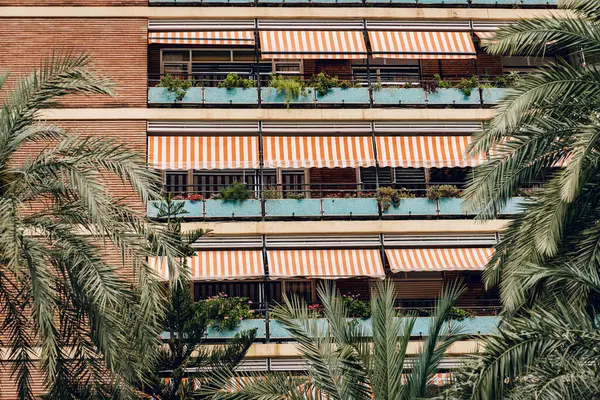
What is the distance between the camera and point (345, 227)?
30422 millimetres

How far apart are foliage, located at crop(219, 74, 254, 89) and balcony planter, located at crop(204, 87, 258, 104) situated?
119mm

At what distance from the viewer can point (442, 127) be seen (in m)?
32.0

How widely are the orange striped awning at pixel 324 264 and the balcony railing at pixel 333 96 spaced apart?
4583 millimetres

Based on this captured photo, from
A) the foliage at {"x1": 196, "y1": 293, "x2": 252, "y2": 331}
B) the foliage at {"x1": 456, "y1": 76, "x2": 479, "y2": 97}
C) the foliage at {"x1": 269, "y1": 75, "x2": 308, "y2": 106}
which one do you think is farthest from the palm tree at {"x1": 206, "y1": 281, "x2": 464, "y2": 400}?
the foliage at {"x1": 456, "y1": 76, "x2": 479, "y2": 97}

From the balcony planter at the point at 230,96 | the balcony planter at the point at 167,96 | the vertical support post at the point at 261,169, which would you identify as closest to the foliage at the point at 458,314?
the vertical support post at the point at 261,169

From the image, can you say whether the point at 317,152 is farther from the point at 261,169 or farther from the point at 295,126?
the point at 261,169

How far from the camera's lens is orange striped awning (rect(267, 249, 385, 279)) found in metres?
29.8

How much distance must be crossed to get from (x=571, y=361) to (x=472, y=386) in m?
1.58

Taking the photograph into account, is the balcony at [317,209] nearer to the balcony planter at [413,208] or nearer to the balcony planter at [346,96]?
the balcony planter at [413,208]

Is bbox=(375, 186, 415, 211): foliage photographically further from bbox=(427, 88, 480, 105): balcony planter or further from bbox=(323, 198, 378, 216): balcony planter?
bbox=(427, 88, 480, 105): balcony planter

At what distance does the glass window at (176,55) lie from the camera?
109 ft

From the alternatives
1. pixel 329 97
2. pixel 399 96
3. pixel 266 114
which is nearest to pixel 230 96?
pixel 266 114

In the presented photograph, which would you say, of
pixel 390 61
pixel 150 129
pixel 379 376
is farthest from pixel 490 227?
pixel 379 376

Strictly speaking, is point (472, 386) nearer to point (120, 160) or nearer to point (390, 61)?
point (120, 160)
